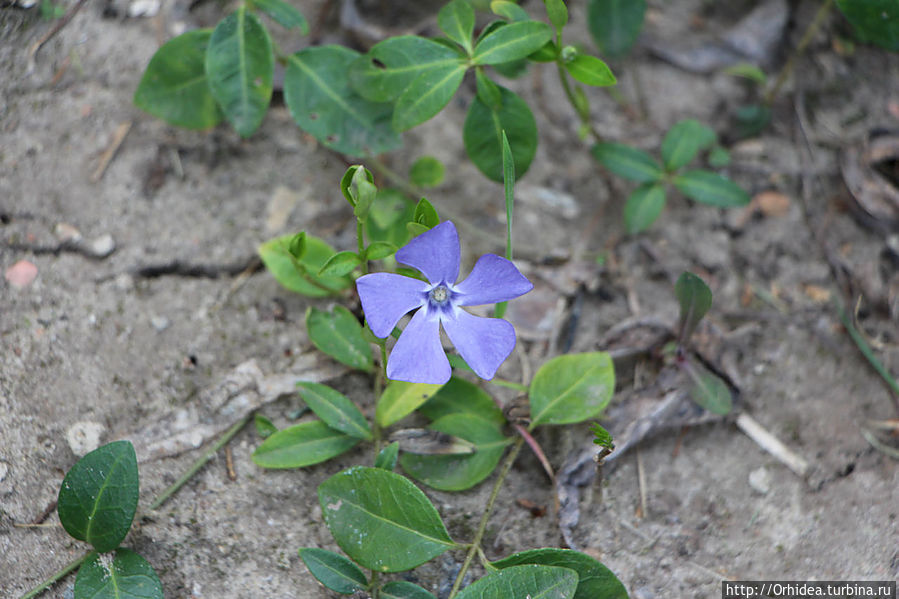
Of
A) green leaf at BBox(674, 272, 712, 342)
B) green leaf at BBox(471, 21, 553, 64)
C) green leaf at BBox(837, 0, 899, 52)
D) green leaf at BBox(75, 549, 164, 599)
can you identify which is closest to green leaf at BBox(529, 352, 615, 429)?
green leaf at BBox(674, 272, 712, 342)

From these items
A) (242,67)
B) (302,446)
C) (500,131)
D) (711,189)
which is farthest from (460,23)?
(302,446)

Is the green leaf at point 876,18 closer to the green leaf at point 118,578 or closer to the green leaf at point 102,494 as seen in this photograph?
the green leaf at point 102,494

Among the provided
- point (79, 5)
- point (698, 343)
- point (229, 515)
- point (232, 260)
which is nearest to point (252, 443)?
point (229, 515)

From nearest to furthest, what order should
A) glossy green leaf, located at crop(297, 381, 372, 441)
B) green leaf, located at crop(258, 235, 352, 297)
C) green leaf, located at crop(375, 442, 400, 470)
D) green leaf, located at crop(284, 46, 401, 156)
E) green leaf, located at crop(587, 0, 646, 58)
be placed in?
green leaf, located at crop(375, 442, 400, 470) → glossy green leaf, located at crop(297, 381, 372, 441) → green leaf, located at crop(258, 235, 352, 297) → green leaf, located at crop(284, 46, 401, 156) → green leaf, located at crop(587, 0, 646, 58)

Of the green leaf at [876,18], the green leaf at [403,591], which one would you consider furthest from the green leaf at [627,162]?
the green leaf at [403,591]

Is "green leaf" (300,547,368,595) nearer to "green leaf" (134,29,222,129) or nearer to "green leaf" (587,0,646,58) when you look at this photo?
"green leaf" (134,29,222,129)

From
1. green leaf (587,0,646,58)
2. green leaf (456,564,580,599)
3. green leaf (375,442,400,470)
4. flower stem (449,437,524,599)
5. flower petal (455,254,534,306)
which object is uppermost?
green leaf (587,0,646,58)
